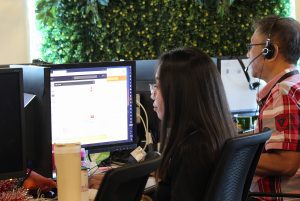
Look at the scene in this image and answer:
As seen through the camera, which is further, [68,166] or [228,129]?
[228,129]

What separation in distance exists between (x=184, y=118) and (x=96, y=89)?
0.60m

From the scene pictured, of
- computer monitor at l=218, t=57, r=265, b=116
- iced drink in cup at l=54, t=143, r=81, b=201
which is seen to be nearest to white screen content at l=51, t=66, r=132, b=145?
iced drink in cup at l=54, t=143, r=81, b=201

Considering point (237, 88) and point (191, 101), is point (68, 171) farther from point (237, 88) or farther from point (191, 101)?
point (237, 88)

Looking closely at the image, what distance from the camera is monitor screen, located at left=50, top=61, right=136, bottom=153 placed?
214 cm

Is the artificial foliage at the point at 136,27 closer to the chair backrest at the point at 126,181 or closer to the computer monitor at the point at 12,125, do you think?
the computer monitor at the point at 12,125

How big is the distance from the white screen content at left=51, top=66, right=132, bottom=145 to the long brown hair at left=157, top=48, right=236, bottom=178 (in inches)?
18.9

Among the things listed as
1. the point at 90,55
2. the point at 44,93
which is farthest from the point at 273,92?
the point at 90,55

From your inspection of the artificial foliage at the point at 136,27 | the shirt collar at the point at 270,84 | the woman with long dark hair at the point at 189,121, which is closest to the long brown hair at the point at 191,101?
the woman with long dark hair at the point at 189,121

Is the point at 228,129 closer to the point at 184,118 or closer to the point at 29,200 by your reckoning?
the point at 184,118

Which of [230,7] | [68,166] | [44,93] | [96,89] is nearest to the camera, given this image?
[68,166]

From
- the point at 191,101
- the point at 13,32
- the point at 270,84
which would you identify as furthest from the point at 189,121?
the point at 13,32

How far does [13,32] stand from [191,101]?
271cm

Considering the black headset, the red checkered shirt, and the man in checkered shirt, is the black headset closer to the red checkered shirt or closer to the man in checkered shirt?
the man in checkered shirt

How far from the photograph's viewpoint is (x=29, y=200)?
1812mm
